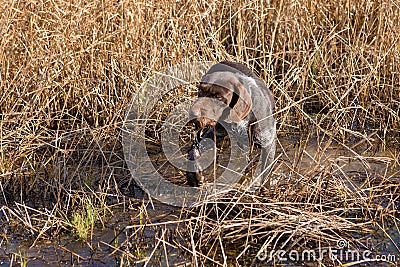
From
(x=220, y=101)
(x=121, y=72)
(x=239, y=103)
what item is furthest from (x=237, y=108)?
(x=121, y=72)

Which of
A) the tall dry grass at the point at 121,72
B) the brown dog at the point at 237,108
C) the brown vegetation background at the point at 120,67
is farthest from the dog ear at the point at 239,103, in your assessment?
the tall dry grass at the point at 121,72

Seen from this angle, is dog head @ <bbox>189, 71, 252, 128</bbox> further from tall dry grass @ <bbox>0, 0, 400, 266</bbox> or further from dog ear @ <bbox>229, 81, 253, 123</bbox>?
tall dry grass @ <bbox>0, 0, 400, 266</bbox>

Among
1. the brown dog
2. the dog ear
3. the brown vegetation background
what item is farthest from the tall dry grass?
the dog ear

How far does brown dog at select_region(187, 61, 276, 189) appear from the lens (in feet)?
13.8

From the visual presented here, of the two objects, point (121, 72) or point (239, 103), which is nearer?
point (239, 103)

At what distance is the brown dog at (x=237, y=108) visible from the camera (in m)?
4.22

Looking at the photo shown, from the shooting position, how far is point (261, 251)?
3.68 m

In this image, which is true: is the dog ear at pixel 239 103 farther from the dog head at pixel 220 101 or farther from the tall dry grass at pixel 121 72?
the tall dry grass at pixel 121 72

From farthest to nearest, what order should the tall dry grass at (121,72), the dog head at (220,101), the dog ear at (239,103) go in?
the tall dry grass at (121,72)
the dog ear at (239,103)
the dog head at (220,101)

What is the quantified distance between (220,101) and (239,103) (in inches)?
5.5

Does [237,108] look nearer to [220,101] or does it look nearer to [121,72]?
[220,101]

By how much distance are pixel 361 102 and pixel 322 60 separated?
0.50 meters

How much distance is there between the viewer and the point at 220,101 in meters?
4.25

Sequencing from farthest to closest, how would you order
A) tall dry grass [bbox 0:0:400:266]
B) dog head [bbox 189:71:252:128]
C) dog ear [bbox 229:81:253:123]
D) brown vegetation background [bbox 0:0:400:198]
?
1. brown vegetation background [bbox 0:0:400:198]
2. tall dry grass [bbox 0:0:400:266]
3. dog ear [bbox 229:81:253:123]
4. dog head [bbox 189:71:252:128]
